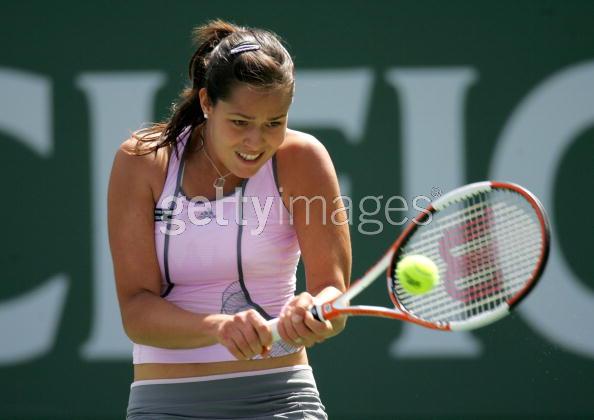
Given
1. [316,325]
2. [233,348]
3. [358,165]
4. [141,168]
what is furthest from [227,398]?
[358,165]

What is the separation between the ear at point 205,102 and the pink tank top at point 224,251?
0.48ft

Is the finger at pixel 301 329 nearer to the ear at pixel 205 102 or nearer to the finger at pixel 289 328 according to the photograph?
the finger at pixel 289 328

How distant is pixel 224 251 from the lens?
246 cm

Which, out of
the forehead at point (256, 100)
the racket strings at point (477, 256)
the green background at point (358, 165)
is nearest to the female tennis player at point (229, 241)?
the forehead at point (256, 100)

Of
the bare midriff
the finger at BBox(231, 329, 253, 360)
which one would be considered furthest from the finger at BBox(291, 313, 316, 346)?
the bare midriff

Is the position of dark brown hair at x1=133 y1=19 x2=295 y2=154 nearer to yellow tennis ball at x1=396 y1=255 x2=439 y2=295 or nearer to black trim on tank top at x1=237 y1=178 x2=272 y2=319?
black trim on tank top at x1=237 y1=178 x2=272 y2=319

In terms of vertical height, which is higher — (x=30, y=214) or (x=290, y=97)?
(x=290, y=97)

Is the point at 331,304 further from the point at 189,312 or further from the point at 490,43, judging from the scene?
the point at 490,43

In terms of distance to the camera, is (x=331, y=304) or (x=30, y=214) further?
(x=30, y=214)

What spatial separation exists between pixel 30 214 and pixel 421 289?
2.43m

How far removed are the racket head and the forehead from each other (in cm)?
43

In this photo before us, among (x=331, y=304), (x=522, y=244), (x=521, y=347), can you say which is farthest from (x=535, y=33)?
(x=331, y=304)

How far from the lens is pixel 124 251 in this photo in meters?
2.51

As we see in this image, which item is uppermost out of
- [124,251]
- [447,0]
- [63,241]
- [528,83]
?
[447,0]
